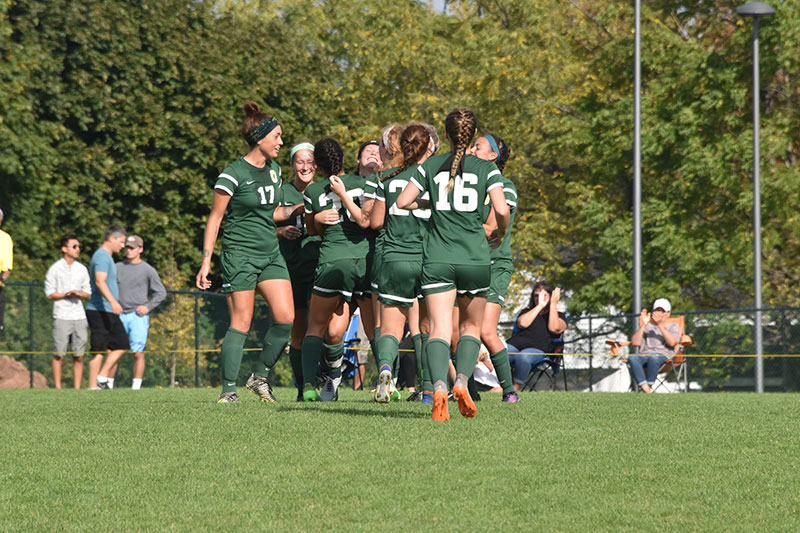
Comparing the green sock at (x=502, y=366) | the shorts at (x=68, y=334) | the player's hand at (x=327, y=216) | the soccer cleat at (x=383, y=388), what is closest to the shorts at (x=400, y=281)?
the soccer cleat at (x=383, y=388)

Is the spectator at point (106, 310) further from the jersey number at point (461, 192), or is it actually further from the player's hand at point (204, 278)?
the jersey number at point (461, 192)

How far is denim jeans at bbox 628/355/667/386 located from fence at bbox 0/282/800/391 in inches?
106

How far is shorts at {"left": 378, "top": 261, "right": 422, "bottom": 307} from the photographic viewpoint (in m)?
9.40

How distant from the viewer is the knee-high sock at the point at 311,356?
1075 cm

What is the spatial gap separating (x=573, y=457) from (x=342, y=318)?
179 inches

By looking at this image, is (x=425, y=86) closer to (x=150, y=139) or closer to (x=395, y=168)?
(x=150, y=139)

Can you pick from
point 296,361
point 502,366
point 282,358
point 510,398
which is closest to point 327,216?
point 296,361

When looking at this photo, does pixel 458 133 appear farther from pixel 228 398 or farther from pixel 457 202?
pixel 228 398

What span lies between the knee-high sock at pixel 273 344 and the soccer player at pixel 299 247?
0.52 metres

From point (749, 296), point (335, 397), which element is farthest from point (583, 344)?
point (335, 397)

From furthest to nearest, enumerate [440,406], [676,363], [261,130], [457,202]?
[676,363]
[261,130]
[457,202]
[440,406]

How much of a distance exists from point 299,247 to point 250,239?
1216 millimetres

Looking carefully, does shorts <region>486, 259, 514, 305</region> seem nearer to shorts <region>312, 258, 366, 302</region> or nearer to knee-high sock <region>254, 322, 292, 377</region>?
shorts <region>312, 258, 366, 302</region>

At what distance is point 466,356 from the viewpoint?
28.9ft
